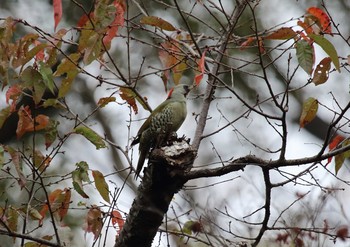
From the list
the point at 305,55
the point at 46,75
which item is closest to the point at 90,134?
the point at 46,75

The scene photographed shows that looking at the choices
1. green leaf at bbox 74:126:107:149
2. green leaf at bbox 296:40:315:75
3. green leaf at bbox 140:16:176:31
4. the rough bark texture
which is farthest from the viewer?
green leaf at bbox 74:126:107:149

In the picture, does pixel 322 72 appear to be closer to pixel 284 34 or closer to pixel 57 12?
pixel 284 34

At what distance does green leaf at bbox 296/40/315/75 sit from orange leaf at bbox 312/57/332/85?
0.24 metres

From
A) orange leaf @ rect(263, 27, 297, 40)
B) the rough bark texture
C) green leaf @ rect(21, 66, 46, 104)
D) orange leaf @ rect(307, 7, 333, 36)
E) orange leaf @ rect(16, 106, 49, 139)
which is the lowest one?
the rough bark texture

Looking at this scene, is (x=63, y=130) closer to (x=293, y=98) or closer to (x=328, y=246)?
(x=293, y=98)

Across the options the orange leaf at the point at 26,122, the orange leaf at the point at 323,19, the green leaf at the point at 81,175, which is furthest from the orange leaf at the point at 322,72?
the orange leaf at the point at 26,122

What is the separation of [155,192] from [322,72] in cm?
112

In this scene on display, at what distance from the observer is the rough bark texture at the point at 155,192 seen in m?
3.31

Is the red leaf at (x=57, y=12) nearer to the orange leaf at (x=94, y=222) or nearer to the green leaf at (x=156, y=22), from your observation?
the green leaf at (x=156, y=22)

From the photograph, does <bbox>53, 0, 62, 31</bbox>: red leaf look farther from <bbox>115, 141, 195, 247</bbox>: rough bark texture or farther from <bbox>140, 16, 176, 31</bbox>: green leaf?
<bbox>115, 141, 195, 247</bbox>: rough bark texture

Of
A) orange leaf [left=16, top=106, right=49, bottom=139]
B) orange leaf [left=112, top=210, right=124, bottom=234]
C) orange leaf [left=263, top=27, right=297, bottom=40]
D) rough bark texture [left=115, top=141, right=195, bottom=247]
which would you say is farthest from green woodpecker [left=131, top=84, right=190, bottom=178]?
orange leaf [left=263, top=27, right=297, bottom=40]

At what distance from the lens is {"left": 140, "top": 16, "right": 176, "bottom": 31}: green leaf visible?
369 centimetres

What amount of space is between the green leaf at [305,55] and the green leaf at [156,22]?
865 millimetres

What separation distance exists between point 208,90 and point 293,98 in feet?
11.1
